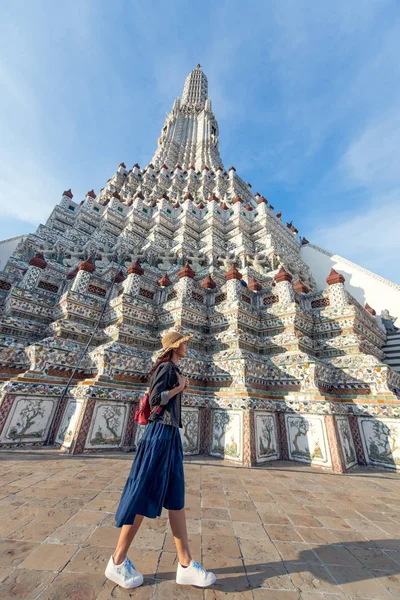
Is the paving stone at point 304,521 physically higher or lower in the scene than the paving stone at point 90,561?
higher

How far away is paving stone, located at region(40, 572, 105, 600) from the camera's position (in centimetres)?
169

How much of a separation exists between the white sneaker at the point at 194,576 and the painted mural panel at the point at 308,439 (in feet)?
15.7

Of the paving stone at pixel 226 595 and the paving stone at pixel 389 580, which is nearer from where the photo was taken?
the paving stone at pixel 226 595

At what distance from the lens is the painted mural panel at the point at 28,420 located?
5844 mm

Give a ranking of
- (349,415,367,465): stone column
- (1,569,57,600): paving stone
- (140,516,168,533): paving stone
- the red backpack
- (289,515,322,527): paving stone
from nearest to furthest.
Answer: (1,569,57,600): paving stone, the red backpack, (140,516,168,533): paving stone, (289,515,322,527): paving stone, (349,415,367,465): stone column

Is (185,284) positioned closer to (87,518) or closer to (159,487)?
(87,518)

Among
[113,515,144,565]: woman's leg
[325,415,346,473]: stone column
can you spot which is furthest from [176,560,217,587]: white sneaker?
[325,415,346,473]: stone column

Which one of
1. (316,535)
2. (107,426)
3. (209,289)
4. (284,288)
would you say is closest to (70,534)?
(316,535)

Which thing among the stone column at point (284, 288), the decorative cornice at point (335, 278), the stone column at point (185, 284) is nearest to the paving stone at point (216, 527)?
the stone column at point (185, 284)

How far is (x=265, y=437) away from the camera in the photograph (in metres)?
6.09

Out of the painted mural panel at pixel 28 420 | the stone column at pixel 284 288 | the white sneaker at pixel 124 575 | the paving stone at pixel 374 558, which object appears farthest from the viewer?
the stone column at pixel 284 288

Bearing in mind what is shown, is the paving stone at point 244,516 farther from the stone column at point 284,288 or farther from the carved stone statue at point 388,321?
the carved stone statue at point 388,321

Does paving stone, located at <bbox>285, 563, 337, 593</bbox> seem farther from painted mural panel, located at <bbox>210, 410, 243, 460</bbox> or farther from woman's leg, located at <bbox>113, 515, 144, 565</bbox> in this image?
painted mural panel, located at <bbox>210, 410, 243, 460</bbox>

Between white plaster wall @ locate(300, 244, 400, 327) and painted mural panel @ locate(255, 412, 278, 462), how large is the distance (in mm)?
9911
